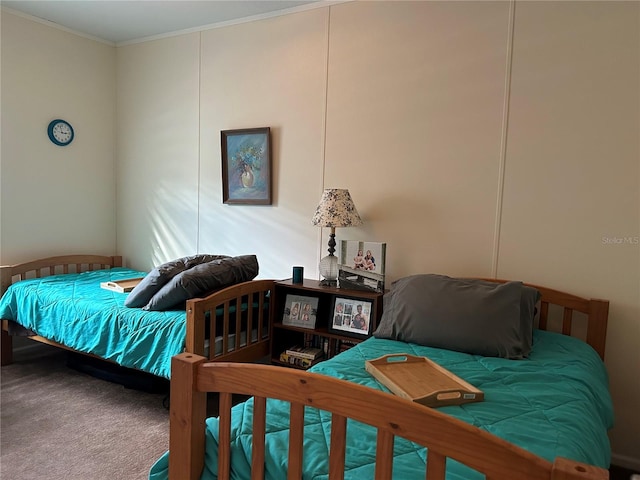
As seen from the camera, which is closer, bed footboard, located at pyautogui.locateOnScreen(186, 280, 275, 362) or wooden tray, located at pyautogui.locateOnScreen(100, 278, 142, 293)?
bed footboard, located at pyautogui.locateOnScreen(186, 280, 275, 362)

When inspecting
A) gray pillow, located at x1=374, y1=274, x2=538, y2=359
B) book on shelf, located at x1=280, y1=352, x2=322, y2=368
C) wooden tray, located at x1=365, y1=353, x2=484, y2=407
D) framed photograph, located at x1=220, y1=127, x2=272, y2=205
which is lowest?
book on shelf, located at x1=280, y1=352, x2=322, y2=368

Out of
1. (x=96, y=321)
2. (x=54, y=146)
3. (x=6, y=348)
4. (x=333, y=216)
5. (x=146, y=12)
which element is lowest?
(x=6, y=348)

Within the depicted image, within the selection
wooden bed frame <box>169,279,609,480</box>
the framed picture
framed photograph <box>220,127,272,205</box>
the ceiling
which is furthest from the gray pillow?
the ceiling

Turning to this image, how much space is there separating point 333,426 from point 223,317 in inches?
61.8

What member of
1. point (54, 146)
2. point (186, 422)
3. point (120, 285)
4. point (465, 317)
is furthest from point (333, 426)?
point (54, 146)

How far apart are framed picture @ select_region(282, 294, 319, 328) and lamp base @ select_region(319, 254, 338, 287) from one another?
0.50 ft

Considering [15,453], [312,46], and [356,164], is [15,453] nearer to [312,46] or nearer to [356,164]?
[356,164]

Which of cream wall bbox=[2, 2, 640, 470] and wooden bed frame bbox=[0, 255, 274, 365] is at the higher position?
cream wall bbox=[2, 2, 640, 470]

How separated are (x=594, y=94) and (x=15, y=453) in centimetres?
331

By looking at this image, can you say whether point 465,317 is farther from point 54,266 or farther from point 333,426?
point 54,266

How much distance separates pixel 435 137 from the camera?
8.75 feet

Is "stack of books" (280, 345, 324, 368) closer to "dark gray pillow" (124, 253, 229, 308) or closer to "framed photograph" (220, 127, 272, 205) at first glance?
"dark gray pillow" (124, 253, 229, 308)

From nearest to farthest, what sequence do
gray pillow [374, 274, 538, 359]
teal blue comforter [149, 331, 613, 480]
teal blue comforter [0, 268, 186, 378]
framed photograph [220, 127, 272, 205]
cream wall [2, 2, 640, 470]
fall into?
→ teal blue comforter [149, 331, 613, 480], gray pillow [374, 274, 538, 359], cream wall [2, 2, 640, 470], teal blue comforter [0, 268, 186, 378], framed photograph [220, 127, 272, 205]

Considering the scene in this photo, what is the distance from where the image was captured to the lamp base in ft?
9.21
